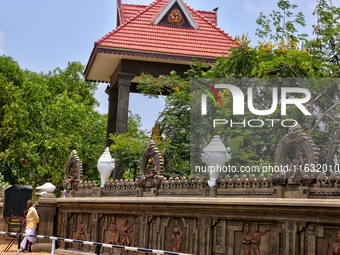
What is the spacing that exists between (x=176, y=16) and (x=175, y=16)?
44 mm

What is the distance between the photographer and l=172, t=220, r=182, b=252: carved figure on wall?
10.8 m

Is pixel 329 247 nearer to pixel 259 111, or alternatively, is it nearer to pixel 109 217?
pixel 259 111

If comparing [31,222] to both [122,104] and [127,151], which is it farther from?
[122,104]

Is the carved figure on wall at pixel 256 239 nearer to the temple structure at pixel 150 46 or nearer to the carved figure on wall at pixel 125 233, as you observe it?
the carved figure on wall at pixel 125 233

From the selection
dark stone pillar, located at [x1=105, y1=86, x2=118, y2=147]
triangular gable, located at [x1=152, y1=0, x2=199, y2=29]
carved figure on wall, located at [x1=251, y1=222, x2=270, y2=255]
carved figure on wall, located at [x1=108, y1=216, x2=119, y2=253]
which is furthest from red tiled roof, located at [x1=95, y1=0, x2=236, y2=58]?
carved figure on wall, located at [x1=251, y1=222, x2=270, y2=255]

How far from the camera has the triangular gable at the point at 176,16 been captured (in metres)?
19.9

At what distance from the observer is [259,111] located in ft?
41.7

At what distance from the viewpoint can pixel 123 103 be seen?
17.8 metres

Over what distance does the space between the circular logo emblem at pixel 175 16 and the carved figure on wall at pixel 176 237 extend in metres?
11.5

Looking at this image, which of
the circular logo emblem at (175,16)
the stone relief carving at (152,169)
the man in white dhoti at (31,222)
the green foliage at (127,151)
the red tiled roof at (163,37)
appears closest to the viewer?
the stone relief carving at (152,169)

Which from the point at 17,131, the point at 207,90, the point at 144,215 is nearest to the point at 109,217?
the point at 144,215

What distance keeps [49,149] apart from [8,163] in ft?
10.8

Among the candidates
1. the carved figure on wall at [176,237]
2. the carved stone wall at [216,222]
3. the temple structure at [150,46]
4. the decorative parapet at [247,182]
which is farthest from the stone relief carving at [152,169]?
the temple structure at [150,46]

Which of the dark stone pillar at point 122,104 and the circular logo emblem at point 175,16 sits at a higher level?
the circular logo emblem at point 175,16
